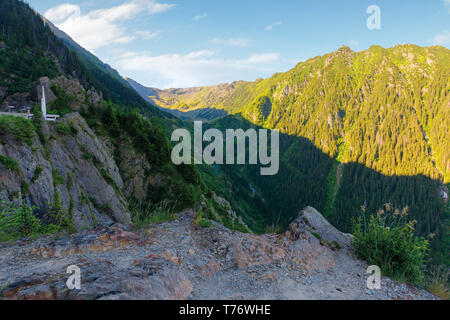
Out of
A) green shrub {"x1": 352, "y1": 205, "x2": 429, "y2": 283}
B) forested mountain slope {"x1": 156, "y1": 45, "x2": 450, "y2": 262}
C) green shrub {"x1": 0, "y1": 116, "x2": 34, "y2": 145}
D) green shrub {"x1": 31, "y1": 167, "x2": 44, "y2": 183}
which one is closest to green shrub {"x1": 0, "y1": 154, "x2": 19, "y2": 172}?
green shrub {"x1": 31, "y1": 167, "x2": 44, "y2": 183}

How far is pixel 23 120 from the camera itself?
32.0ft

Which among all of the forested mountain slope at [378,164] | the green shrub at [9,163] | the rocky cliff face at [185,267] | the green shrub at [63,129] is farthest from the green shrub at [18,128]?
the forested mountain slope at [378,164]

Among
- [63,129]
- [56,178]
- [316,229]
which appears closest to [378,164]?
[316,229]

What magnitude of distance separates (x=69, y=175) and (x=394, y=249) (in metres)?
13.7

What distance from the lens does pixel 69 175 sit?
10.9 meters

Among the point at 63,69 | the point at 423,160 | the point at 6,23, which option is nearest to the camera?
the point at 6,23

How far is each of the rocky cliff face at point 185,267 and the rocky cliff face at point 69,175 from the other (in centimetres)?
191

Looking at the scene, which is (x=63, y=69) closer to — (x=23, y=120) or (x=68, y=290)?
(x=23, y=120)

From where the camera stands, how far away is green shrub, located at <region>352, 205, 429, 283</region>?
6034mm

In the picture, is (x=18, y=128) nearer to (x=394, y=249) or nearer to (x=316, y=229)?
(x=316, y=229)

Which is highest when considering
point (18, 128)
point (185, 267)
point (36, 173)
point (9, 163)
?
point (18, 128)

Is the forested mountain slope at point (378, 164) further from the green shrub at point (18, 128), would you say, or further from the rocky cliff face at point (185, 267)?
the rocky cliff face at point (185, 267)
